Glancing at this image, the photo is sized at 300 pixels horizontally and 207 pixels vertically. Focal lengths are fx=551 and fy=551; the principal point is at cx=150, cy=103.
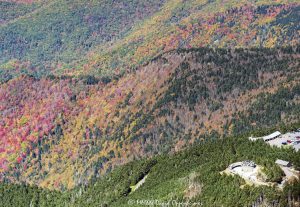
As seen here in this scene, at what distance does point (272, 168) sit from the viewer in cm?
15388

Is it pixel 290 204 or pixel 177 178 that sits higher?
pixel 290 204

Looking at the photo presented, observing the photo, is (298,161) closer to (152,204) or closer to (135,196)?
(152,204)

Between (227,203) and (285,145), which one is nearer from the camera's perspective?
(227,203)

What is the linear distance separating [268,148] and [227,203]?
141 feet

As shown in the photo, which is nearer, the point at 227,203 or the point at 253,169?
the point at 227,203

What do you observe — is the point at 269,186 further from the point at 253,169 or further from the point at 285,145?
the point at 285,145

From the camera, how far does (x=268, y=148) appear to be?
605 feet

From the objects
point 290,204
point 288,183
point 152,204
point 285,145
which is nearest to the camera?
point 290,204

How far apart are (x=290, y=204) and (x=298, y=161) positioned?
26.8 metres

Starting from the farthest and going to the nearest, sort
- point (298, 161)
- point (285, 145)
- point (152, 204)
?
point (285, 145) < point (152, 204) < point (298, 161)

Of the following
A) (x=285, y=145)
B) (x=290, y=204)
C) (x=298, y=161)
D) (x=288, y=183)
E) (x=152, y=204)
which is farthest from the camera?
(x=285, y=145)

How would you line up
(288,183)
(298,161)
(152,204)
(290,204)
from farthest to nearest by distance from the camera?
(152,204) < (298,161) < (288,183) < (290,204)

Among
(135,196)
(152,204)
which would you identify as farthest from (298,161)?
(135,196)

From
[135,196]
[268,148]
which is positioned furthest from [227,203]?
[135,196]
